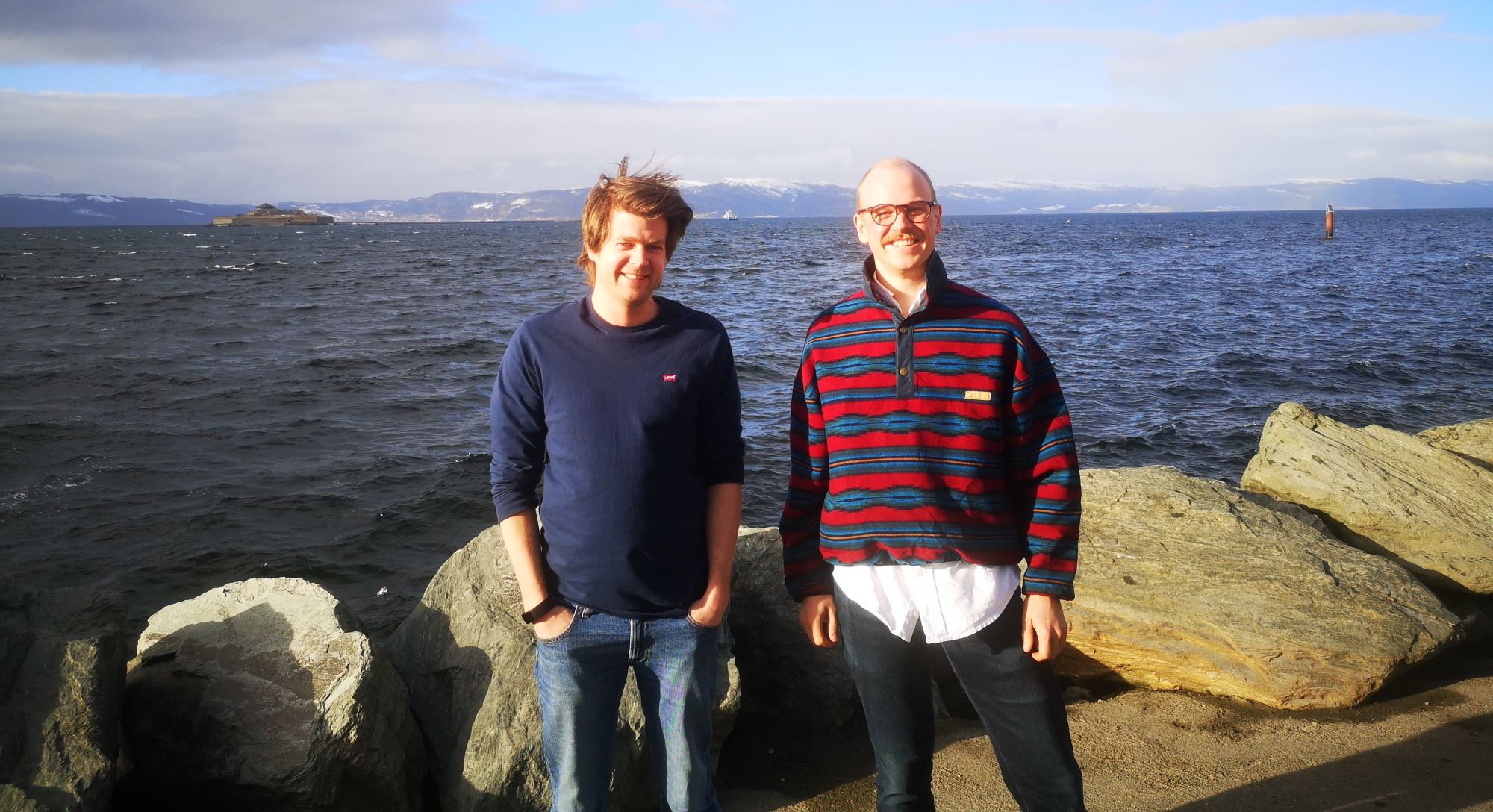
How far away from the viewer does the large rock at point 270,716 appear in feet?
12.2

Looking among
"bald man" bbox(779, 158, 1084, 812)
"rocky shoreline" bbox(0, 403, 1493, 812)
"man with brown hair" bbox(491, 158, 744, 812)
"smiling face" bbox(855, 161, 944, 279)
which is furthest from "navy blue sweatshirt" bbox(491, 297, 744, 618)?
"rocky shoreline" bbox(0, 403, 1493, 812)

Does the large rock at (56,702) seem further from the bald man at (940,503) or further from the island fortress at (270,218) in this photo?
the island fortress at (270,218)

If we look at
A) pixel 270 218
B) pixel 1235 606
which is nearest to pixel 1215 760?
pixel 1235 606

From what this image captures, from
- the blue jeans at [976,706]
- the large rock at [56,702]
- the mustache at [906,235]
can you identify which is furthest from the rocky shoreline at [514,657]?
the mustache at [906,235]

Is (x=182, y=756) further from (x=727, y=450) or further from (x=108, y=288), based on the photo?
(x=108, y=288)

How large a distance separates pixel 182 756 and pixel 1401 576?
20.5 feet

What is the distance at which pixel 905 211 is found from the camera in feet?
9.20

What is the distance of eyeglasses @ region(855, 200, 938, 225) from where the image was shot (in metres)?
2.80

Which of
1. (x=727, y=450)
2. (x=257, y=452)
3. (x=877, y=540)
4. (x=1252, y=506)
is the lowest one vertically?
(x=257, y=452)

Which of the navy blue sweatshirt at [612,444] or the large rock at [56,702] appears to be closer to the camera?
the navy blue sweatshirt at [612,444]

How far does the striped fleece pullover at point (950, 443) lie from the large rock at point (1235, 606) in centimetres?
277

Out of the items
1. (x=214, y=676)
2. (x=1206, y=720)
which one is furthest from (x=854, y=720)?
(x=214, y=676)

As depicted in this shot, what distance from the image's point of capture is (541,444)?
2986 millimetres

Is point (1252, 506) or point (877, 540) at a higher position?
point (877, 540)
